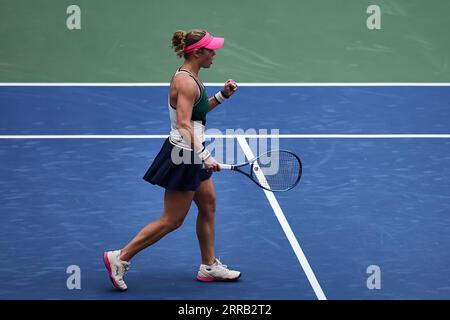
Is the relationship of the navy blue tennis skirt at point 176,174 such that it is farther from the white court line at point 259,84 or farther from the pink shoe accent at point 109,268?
the white court line at point 259,84

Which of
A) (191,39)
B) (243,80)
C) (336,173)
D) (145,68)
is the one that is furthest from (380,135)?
(191,39)

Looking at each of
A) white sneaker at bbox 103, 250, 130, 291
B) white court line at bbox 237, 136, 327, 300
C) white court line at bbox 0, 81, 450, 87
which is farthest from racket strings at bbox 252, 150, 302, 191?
white court line at bbox 0, 81, 450, 87

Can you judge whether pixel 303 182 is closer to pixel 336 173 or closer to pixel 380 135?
pixel 336 173

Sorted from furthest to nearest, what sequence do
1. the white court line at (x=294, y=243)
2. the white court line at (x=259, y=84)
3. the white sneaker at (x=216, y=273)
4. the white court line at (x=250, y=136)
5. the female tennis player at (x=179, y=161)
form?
1. the white court line at (x=259, y=84)
2. the white court line at (x=250, y=136)
3. the white sneaker at (x=216, y=273)
4. the white court line at (x=294, y=243)
5. the female tennis player at (x=179, y=161)

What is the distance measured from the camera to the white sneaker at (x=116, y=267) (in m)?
9.34

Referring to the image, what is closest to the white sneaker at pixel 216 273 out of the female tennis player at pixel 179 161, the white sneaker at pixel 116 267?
the female tennis player at pixel 179 161

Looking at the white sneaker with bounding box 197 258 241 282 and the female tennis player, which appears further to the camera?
the white sneaker with bounding box 197 258 241 282

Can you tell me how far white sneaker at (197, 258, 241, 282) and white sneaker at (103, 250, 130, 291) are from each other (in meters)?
0.65

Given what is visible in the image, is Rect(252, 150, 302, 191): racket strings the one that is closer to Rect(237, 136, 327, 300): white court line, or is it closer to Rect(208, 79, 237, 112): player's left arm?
Rect(208, 79, 237, 112): player's left arm

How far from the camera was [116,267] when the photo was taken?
30.7 ft

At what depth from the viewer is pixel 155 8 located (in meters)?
15.5

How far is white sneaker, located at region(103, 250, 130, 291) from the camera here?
9.34 m

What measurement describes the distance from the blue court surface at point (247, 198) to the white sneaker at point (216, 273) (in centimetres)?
8

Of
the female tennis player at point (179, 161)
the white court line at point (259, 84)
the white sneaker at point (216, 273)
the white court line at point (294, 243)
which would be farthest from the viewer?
the white court line at point (259, 84)
